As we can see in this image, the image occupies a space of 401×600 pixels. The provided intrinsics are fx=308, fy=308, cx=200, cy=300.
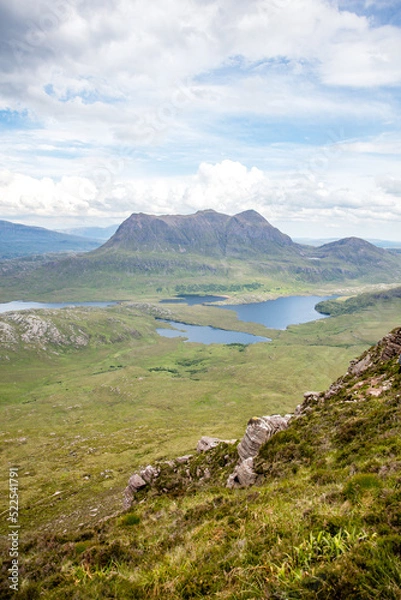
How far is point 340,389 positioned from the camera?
1683 inches

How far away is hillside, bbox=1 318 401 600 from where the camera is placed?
8.51 metres

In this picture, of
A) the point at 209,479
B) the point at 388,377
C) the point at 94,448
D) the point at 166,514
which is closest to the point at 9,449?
the point at 94,448

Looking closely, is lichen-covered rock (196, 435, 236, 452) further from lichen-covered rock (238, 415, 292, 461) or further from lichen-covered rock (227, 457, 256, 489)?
lichen-covered rock (227, 457, 256, 489)

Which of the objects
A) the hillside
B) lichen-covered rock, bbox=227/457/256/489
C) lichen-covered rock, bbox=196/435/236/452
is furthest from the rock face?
lichen-covered rock, bbox=196/435/236/452

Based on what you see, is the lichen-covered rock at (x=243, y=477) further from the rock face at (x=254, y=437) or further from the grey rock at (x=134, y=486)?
the grey rock at (x=134, y=486)

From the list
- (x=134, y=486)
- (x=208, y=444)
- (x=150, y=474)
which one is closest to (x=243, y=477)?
(x=150, y=474)

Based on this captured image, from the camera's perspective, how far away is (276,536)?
1204 centimetres

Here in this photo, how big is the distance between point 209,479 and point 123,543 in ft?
58.0

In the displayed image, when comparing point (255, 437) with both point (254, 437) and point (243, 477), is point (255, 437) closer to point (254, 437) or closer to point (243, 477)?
point (254, 437)

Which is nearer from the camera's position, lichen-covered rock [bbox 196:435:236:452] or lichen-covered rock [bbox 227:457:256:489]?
lichen-covered rock [bbox 227:457:256:489]

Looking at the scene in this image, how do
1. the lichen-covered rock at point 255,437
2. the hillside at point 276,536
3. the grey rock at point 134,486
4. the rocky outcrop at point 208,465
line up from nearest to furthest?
the hillside at point 276,536, the lichen-covered rock at point 255,437, the rocky outcrop at point 208,465, the grey rock at point 134,486

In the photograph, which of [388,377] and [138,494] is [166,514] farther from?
[388,377]

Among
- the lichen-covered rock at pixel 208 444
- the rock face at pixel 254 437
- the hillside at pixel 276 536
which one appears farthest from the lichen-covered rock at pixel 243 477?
the lichen-covered rock at pixel 208 444

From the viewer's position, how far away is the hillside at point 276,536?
8.51 meters
